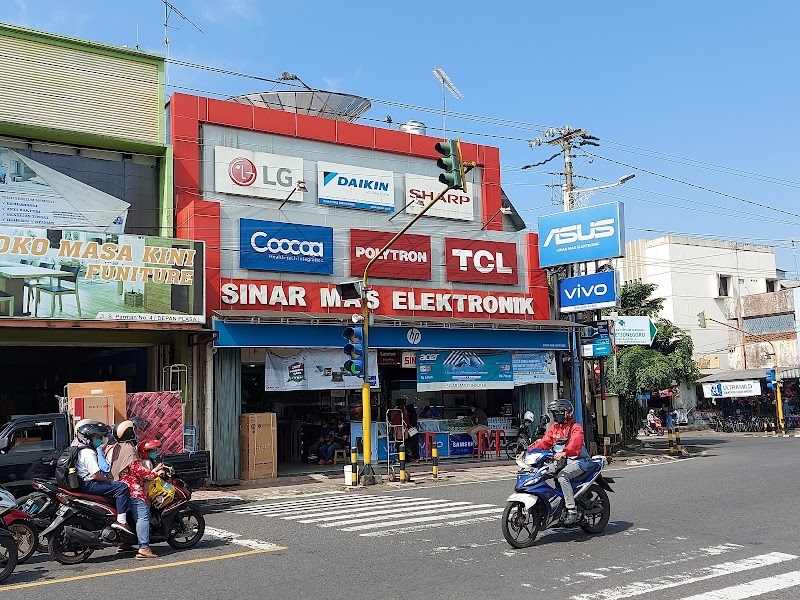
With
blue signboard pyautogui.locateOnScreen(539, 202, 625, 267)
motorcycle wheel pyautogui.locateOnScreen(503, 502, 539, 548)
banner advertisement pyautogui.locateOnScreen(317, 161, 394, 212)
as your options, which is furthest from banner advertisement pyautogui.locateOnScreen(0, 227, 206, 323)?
blue signboard pyautogui.locateOnScreen(539, 202, 625, 267)

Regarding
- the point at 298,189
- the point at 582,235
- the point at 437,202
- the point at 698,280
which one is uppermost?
the point at 698,280

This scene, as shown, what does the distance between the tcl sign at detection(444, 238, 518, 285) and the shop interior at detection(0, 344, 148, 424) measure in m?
10.2

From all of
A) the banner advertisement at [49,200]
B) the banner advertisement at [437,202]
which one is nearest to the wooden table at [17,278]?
the banner advertisement at [49,200]

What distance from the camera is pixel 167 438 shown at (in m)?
16.6

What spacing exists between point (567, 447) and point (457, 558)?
2217 mm

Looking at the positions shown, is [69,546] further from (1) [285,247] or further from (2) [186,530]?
(1) [285,247]

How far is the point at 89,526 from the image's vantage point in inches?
387

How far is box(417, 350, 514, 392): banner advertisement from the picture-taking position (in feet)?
78.5

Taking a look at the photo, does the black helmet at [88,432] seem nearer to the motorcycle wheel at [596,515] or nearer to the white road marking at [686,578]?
the white road marking at [686,578]

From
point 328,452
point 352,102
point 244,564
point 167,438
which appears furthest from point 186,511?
point 352,102

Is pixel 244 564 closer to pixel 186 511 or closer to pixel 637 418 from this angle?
pixel 186 511

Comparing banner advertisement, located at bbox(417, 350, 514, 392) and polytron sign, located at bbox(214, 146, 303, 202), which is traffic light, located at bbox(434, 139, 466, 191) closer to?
polytron sign, located at bbox(214, 146, 303, 202)

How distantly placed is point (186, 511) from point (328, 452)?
13509 millimetres

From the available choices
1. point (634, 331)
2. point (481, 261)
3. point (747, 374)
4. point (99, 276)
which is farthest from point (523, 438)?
point (747, 374)
